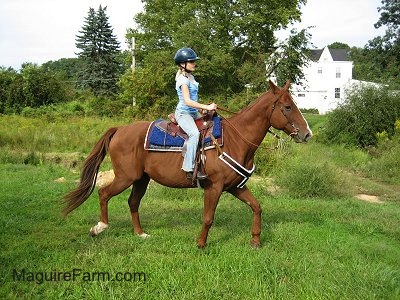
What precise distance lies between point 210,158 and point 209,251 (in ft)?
4.18

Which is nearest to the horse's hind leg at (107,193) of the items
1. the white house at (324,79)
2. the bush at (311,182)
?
the bush at (311,182)

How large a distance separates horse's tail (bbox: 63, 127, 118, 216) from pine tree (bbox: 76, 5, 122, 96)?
129 feet

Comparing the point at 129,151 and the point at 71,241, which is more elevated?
the point at 129,151

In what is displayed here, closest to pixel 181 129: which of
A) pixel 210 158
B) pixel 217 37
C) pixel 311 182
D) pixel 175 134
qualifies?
pixel 175 134

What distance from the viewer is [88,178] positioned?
6613 millimetres

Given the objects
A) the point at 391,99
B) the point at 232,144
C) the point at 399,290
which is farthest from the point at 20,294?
the point at 391,99

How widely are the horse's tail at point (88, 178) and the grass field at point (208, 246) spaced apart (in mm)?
493

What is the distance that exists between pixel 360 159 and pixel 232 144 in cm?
1275

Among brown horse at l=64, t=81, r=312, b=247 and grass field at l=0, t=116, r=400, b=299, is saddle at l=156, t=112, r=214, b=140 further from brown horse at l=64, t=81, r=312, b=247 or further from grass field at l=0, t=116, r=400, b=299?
grass field at l=0, t=116, r=400, b=299

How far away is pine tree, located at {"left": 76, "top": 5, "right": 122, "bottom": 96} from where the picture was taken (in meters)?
46.8

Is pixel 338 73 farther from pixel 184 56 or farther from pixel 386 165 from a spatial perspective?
pixel 184 56

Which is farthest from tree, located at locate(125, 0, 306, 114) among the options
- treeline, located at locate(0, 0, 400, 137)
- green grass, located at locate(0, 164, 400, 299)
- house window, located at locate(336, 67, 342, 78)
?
house window, located at locate(336, 67, 342, 78)

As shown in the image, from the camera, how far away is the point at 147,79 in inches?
976

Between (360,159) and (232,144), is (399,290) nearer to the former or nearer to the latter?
(232,144)
